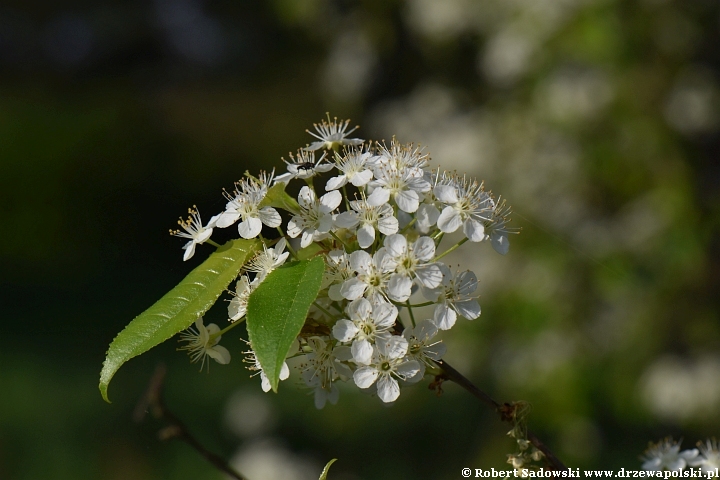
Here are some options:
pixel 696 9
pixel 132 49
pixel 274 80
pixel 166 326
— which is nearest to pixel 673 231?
pixel 696 9

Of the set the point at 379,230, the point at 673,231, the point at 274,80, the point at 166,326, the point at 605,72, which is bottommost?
the point at 166,326

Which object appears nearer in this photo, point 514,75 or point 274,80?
point 514,75

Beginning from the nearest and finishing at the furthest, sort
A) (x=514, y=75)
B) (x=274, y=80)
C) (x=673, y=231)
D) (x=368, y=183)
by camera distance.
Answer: (x=368, y=183) → (x=673, y=231) → (x=514, y=75) → (x=274, y=80)

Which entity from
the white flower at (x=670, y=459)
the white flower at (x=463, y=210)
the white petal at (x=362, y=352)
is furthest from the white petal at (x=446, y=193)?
the white flower at (x=670, y=459)

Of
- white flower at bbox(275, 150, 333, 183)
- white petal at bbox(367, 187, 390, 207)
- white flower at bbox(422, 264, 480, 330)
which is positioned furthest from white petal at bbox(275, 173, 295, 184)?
white flower at bbox(422, 264, 480, 330)

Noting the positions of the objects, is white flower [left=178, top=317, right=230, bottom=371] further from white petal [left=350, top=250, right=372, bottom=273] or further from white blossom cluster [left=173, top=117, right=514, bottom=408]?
white petal [left=350, top=250, right=372, bottom=273]

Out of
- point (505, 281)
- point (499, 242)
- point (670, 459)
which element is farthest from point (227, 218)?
point (505, 281)

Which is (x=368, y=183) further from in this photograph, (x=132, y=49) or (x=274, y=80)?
(x=132, y=49)
